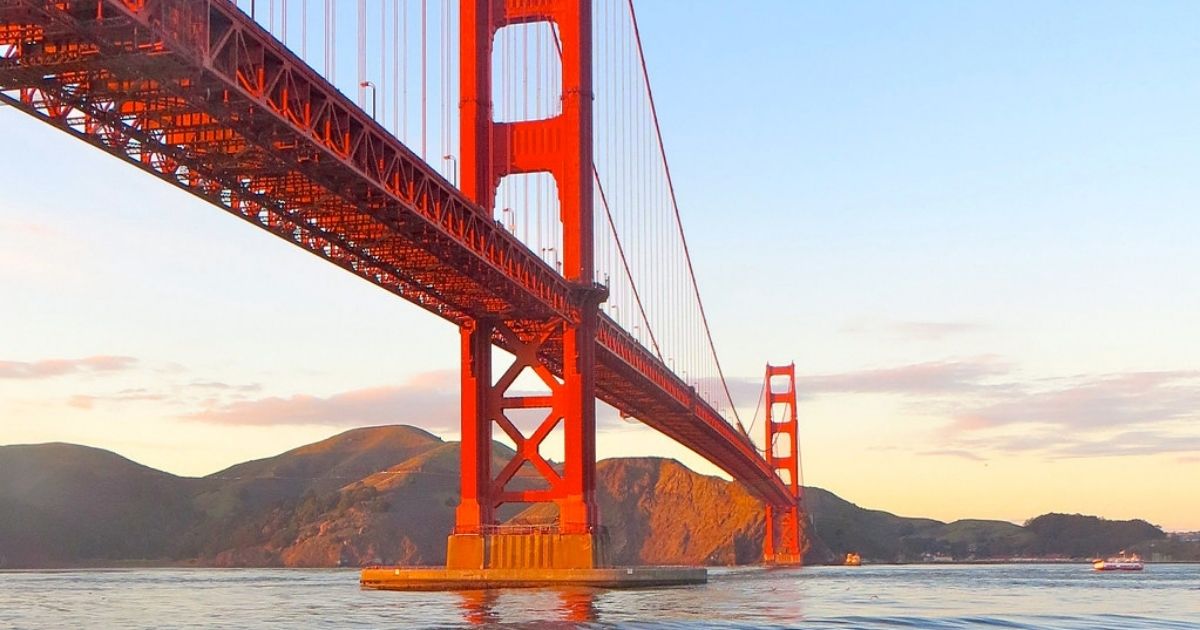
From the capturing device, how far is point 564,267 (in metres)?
48.6

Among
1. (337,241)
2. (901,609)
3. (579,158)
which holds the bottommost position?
(901,609)

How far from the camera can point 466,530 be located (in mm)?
47562

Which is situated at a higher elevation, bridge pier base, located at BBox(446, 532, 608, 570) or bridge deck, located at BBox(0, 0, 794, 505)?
bridge deck, located at BBox(0, 0, 794, 505)

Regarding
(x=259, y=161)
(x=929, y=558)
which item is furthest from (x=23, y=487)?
(x=259, y=161)

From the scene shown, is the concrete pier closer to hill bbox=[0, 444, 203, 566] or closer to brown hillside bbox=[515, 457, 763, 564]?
A: brown hillside bbox=[515, 457, 763, 564]

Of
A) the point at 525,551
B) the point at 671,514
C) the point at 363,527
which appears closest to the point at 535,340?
the point at 525,551

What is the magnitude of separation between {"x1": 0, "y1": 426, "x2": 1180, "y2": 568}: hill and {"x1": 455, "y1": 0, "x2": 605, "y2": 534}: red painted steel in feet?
312

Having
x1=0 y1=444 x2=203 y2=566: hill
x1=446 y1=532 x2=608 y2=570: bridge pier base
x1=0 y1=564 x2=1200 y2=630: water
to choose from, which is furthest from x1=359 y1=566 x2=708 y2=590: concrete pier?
x1=0 y1=444 x2=203 y2=566: hill

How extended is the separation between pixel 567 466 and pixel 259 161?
68.1ft

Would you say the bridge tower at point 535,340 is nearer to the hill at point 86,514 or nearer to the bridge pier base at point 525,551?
the bridge pier base at point 525,551

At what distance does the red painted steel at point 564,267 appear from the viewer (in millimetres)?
47781

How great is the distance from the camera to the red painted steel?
157 ft

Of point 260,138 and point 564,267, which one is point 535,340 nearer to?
point 564,267

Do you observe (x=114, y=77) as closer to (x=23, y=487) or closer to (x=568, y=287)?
(x=568, y=287)
